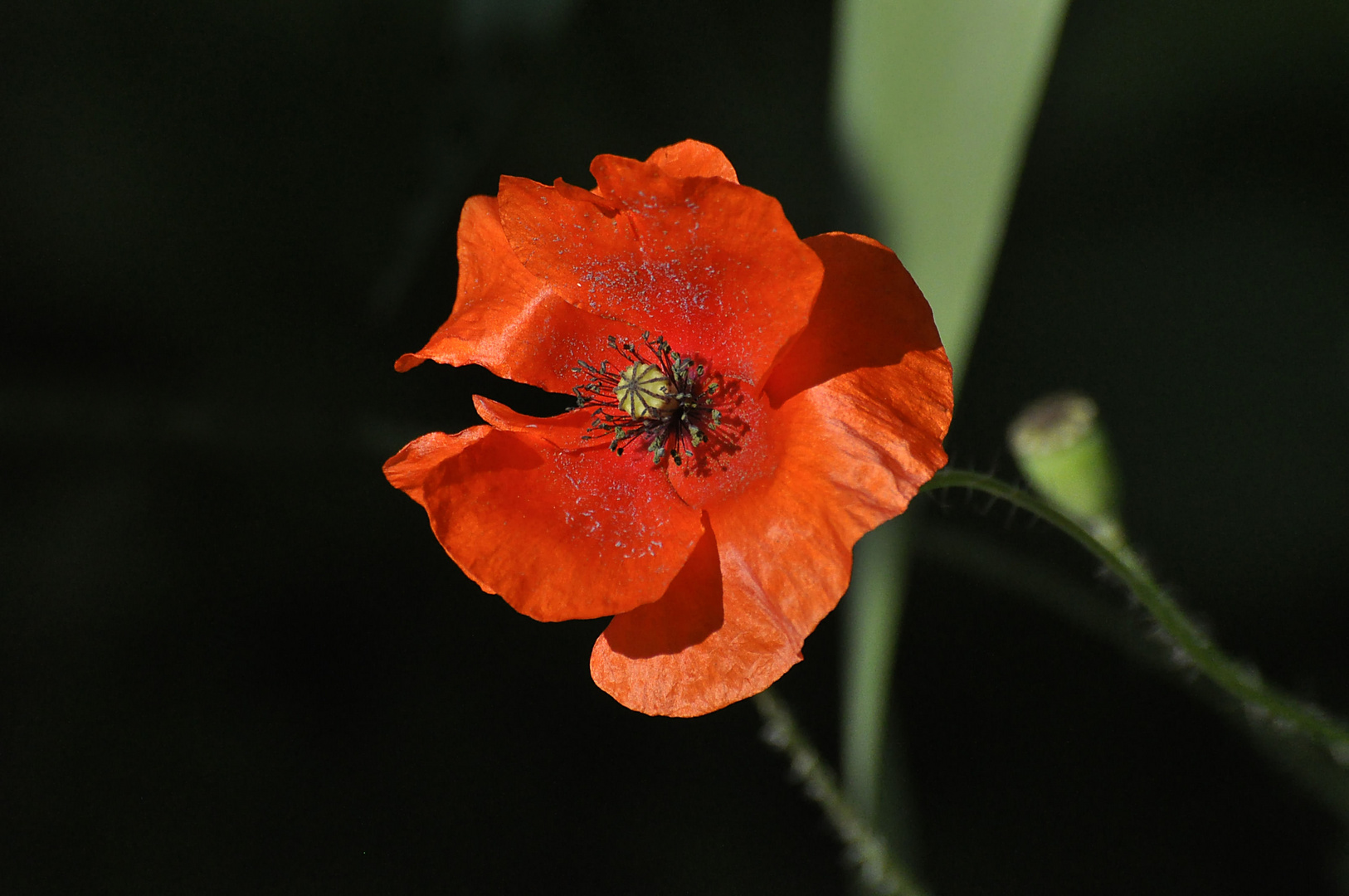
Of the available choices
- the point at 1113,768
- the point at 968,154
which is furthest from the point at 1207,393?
the point at 968,154

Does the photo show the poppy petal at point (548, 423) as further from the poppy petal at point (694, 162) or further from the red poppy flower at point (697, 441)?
the poppy petal at point (694, 162)

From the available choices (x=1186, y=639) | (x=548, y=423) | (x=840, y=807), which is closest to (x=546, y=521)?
(x=548, y=423)

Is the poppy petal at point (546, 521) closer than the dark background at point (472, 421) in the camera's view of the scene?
Yes

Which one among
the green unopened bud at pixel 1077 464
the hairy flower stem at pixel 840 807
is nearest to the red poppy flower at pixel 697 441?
the hairy flower stem at pixel 840 807

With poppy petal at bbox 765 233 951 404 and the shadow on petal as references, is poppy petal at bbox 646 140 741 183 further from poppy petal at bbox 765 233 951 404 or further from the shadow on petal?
the shadow on petal

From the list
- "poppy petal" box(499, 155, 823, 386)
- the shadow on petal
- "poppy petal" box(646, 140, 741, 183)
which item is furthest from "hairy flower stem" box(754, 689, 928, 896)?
"poppy petal" box(646, 140, 741, 183)

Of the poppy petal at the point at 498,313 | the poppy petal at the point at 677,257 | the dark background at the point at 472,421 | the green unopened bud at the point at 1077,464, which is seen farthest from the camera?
the dark background at the point at 472,421

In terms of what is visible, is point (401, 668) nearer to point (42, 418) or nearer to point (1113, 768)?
point (42, 418)
